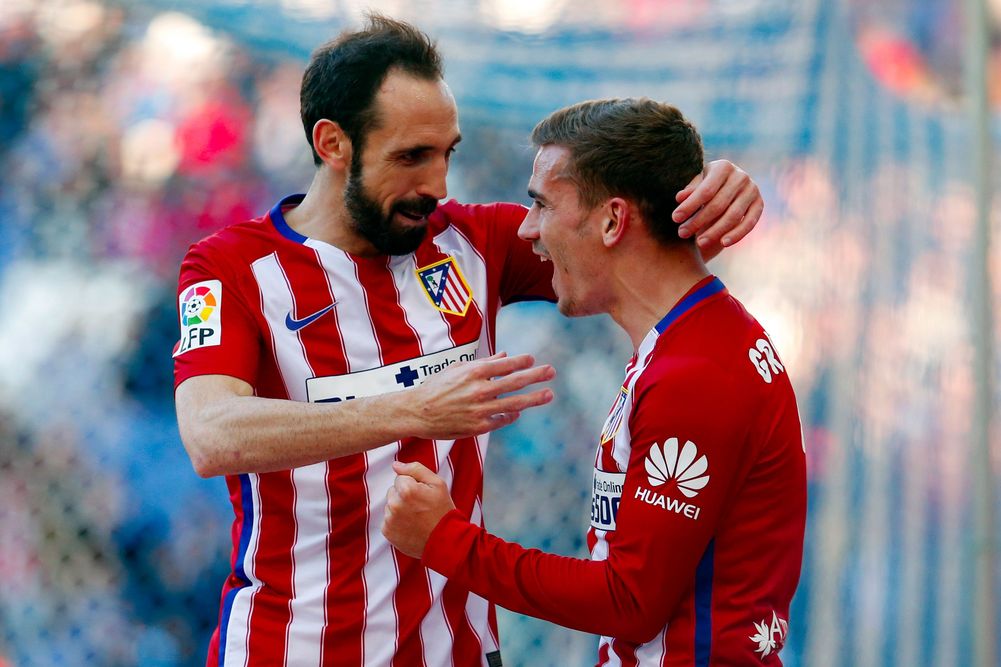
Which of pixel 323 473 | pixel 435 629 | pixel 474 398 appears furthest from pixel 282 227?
pixel 435 629

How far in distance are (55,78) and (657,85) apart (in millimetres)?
2008

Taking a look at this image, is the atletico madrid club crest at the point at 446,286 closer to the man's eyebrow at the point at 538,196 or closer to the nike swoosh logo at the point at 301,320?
the nike swoosh logo at the point at 301,320

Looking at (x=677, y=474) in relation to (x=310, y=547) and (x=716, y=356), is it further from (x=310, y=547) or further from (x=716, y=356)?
(x=310, y=547)

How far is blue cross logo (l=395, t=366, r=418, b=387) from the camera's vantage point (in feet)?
7.18

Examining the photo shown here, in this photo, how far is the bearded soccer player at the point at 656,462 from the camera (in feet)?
5.39

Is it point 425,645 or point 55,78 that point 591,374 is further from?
point 55,78

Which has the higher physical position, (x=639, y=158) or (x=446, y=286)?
(x=639, y=158)

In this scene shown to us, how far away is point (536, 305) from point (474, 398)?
6.32 feet

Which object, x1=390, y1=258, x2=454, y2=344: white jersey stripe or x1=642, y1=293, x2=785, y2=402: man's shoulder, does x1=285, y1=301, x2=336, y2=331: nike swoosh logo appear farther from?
x1=642, y1=293, x2=785, y2=402: man's shoulder

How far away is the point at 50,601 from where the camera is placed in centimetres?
326

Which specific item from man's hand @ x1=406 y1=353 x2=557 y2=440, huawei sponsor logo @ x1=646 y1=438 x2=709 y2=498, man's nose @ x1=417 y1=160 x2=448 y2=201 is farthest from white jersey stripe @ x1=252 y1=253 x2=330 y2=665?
huawei sponsor logo @ x1=646 y1=438 x2=709 y2=498

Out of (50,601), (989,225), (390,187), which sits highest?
(989,225)

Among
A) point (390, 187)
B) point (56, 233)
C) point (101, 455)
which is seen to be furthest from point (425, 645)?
point (56, 233)

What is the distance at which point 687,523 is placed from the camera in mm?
1631
